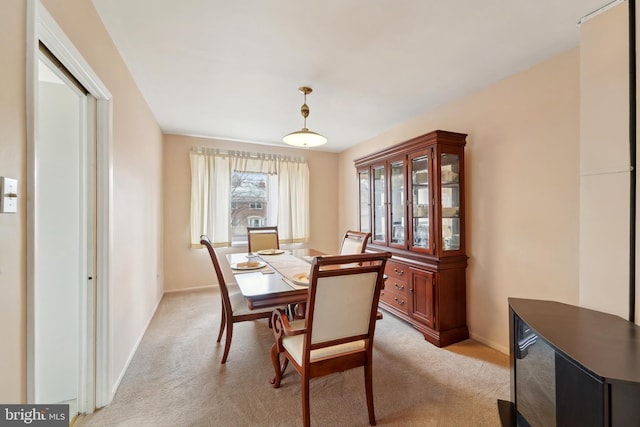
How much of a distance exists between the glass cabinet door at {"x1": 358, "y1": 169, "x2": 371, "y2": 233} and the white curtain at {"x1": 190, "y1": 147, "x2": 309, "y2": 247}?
1.22 meters

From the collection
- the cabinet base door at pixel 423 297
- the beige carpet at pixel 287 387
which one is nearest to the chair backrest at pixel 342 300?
the beige carpet at pixel 287 387

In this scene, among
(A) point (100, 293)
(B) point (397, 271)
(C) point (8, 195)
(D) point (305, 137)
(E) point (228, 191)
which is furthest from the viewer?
(E) point (228, 191)

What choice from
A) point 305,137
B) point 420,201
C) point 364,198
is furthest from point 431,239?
point 305,137

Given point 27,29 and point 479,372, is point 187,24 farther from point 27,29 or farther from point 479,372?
point 479,372

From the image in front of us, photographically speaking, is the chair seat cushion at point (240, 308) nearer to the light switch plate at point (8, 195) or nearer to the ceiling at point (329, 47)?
the light switch plate at point (8, 195)

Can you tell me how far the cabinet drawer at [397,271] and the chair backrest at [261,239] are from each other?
154 cm

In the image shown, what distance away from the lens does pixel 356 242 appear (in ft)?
9.52

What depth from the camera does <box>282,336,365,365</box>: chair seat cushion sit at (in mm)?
1519

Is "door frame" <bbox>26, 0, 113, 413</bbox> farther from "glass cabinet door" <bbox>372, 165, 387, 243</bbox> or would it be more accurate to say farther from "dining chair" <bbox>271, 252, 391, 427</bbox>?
"glass cabinet door" <bbox>372, 165, 387, 243</bbox>

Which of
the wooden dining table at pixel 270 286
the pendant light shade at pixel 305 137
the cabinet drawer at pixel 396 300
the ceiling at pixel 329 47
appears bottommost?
the cabinet drawer at pixel 396 300

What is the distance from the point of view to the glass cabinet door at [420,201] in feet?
8.95

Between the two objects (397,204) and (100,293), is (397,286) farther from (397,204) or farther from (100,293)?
(100,293)

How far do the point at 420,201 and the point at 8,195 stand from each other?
290 centimetres

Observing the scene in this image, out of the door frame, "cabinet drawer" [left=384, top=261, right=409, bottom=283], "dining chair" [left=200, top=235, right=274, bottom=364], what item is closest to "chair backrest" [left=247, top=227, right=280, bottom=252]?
"dining chair" [left=200, top=235, right=274, bottom=364]
